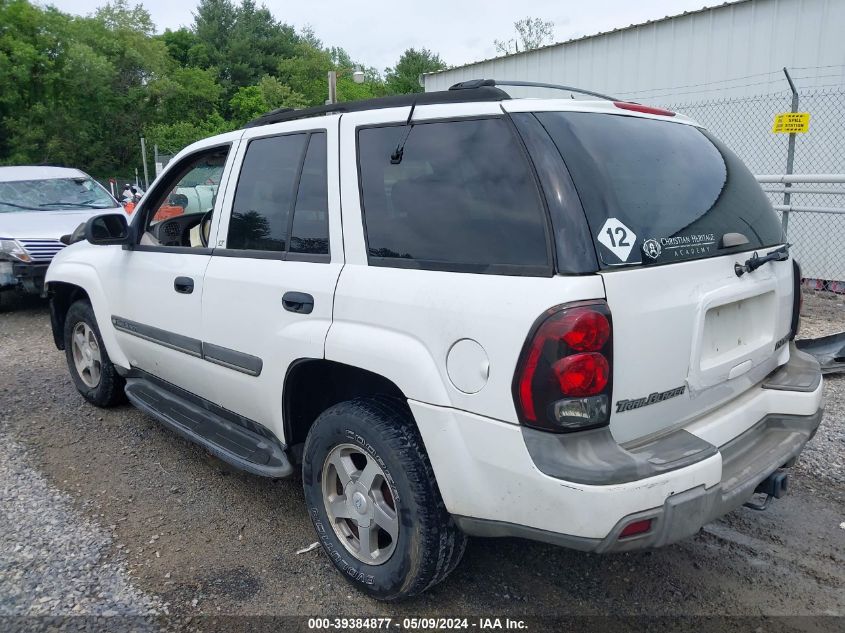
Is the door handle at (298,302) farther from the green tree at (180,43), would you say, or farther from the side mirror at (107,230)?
the green tree at (180,43)

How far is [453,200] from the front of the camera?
2336mm

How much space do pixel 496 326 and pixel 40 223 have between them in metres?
7.95

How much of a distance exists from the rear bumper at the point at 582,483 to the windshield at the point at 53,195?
8483mm

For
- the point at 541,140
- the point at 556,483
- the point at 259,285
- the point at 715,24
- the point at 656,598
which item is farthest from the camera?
the point at 715,24

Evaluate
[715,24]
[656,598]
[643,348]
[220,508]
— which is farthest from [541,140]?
[715,24]

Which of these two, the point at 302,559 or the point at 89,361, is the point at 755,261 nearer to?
the point at 302,559

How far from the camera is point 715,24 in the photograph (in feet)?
28.5

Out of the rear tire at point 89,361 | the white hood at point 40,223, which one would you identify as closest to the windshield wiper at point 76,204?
the white hood at point 40,223

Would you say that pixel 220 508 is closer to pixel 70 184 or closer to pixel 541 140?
pixel 541 140

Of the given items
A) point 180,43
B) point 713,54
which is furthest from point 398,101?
point 180,43

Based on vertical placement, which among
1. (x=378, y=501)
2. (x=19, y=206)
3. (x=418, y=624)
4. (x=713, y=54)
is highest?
(x=713, y=54)

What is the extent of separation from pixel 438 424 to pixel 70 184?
925 centimetres

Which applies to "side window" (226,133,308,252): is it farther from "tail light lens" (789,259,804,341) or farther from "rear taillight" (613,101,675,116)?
"tail light lens" (789,259,804,341)

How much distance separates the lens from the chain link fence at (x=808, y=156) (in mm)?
7574
